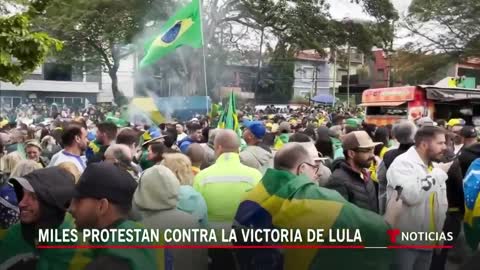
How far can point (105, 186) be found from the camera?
8.82ft

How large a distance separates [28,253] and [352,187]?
7.39 ft

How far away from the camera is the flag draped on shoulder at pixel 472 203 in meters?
4.89

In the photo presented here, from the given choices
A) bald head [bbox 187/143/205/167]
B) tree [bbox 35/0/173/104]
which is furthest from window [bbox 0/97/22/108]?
bald head [bbox 187/143/205/167]

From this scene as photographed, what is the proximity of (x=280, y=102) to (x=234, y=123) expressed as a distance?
160 ft

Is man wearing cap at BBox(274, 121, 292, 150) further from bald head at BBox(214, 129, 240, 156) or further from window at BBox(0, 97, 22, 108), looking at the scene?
window at BBox(0, 97, 22, 108)

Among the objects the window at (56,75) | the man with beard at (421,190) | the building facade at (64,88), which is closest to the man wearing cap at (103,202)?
the man with beard at (421,190)

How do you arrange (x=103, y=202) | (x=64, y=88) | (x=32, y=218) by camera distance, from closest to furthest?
1. (x=103, y=202)
2. (x=32, y=218)
3. (x=64, y=88)

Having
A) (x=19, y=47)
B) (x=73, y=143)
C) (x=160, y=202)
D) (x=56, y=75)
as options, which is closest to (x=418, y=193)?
(x=160, y=202)

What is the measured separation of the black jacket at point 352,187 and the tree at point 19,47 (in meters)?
3.41

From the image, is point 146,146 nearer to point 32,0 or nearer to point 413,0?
point 32,0

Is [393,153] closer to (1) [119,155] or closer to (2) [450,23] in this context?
(1) [119,155]

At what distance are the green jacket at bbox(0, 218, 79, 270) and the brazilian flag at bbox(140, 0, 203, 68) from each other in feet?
25.4

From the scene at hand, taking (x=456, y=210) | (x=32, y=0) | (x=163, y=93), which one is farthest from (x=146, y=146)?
(x=163, y=93)

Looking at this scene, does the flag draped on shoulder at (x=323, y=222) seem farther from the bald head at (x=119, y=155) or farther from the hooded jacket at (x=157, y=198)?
the bald head at (x=119, y=155)
